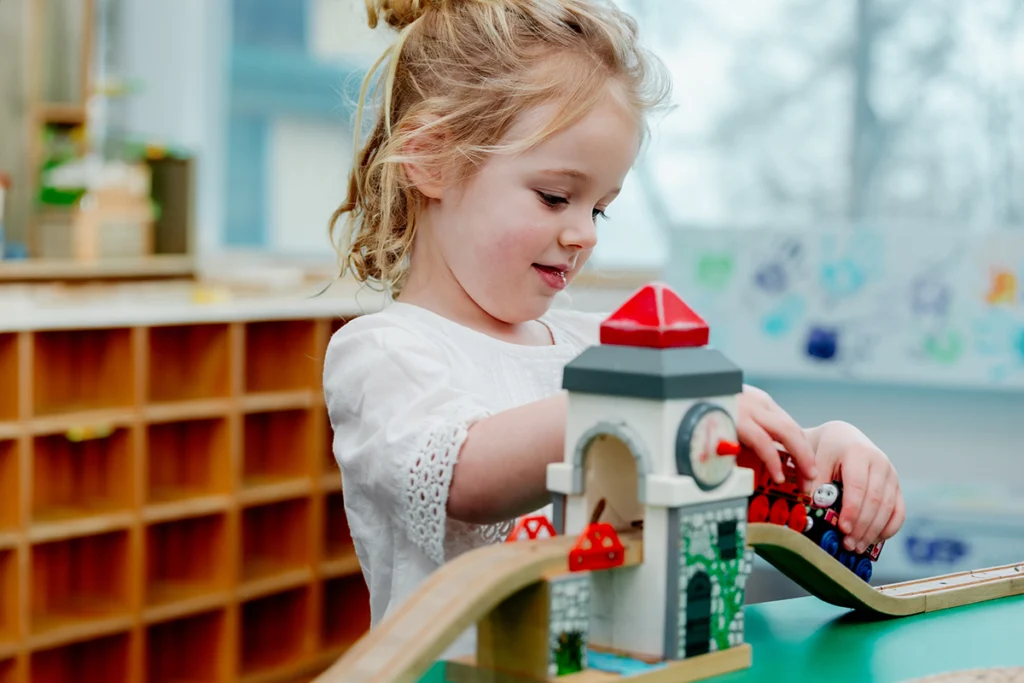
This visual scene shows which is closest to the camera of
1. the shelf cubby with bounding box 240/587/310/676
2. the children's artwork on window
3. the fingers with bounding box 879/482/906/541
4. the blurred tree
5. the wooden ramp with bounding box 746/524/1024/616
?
the wooden ramp with bounding box 746/524/1024/616

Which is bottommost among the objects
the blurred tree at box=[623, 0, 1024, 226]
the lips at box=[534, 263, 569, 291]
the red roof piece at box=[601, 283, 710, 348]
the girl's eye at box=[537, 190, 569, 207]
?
the red roof piece at box=[601, 283, 710, 348]

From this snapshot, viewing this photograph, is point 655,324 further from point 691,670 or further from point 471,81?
point 471,81

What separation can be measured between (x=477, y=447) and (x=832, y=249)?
116 inches

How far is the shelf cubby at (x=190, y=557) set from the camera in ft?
8.79

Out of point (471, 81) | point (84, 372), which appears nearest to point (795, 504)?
point (471, 81)

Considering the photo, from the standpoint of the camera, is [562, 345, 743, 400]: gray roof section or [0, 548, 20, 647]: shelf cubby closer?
[562, 345, 743, 400]: gray roof section

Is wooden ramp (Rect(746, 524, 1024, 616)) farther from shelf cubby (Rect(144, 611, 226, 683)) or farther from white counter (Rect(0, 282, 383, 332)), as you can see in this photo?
shelf cubby (Rect(144, 611, 226, 683))

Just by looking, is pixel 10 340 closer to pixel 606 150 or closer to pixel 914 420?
pixel 606 150

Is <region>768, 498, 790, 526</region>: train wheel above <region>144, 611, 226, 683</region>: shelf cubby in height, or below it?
above

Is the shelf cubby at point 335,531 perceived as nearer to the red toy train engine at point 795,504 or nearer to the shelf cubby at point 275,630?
the shelf cubby at point 275,630

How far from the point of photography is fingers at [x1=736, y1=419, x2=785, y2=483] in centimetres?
73

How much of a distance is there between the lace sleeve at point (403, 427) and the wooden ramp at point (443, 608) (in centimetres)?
19

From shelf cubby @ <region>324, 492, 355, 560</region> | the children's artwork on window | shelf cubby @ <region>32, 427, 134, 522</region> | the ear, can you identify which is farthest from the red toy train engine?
the children's artwork on window

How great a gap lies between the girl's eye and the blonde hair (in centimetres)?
4
